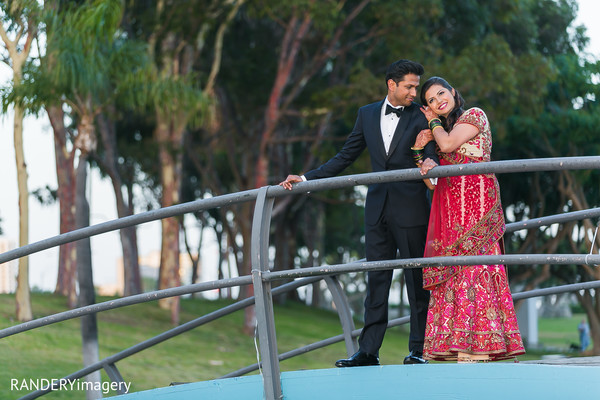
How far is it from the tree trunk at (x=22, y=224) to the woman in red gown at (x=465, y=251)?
11816mm

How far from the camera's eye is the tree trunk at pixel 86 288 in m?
11.6

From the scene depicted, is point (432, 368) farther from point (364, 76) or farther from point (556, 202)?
point (556, 202)

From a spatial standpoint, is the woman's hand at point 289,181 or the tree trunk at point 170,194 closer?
the woman's hand at point 289,181

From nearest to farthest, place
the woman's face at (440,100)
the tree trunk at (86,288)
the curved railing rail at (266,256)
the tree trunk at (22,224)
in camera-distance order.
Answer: the curved railing rail at (266,256) → the woman's face at (440,100) → the tree trunk at (86,288) → the tree trunk at (22,224)

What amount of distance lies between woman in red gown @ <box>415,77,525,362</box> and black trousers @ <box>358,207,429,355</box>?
100 mm

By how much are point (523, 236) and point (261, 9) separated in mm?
12289

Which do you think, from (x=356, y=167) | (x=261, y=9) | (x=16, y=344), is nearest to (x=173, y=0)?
(x=261, y=9)

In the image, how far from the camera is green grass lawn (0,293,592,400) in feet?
44.4

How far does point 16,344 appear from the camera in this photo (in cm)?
1409

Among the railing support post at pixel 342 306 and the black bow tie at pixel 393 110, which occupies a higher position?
the black bow tie at pixel 393 110

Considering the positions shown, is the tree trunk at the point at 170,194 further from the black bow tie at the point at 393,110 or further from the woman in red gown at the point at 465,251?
the woman in red gown at the point at 465,251

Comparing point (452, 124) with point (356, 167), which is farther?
point (356, 167)

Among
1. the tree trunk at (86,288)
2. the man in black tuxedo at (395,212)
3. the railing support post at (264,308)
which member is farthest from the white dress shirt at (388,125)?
the tree trunk at (86,288)

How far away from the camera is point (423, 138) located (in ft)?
14.4
